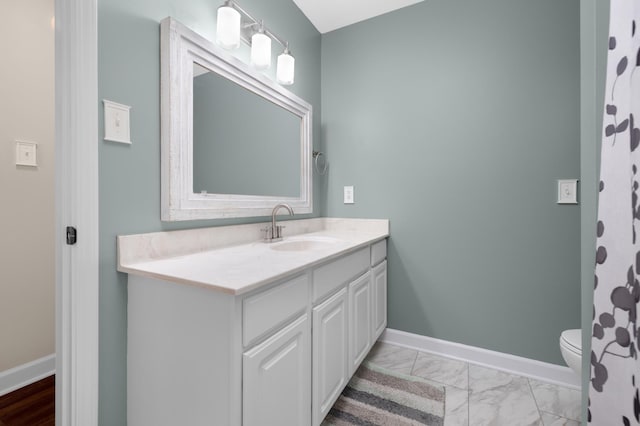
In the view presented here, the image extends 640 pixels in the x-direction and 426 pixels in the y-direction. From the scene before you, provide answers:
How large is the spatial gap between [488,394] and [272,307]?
141 centimetres

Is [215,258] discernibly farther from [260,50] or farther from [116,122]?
[260,50]

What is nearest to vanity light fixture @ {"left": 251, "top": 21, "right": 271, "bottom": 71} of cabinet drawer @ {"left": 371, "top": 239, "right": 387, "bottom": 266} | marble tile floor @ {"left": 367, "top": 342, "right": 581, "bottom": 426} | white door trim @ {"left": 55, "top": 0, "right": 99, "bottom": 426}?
white door trim @ {"left": 55, "top": 0, "right": 99, "bottom": 426}

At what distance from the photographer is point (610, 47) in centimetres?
53

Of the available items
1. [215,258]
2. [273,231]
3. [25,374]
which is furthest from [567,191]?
[25,374]

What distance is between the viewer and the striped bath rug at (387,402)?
1.30 metres

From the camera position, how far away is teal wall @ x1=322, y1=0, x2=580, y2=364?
160cm

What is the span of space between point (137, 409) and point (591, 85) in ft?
5.33

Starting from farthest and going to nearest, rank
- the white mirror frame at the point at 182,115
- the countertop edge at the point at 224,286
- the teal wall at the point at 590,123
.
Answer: the white mirror frame at the point at 182,115
the countertop edge at the point at 224,286
the teal wall at the point at 590,123

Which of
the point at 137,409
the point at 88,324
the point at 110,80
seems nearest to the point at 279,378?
→ the point at 137,409

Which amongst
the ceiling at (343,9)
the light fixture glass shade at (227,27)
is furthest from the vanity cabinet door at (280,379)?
the ceiling at (343,9)

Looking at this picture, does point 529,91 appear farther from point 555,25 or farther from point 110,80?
point 110,80

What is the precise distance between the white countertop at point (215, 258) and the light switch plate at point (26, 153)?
116cm

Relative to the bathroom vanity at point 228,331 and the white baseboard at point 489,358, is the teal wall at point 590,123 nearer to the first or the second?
the bathroom vanity at point 228,331

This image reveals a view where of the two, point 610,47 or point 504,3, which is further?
point 504,3
